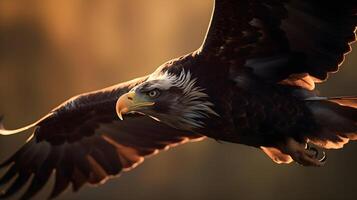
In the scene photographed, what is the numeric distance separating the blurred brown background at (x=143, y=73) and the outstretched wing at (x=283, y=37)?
3.96 m

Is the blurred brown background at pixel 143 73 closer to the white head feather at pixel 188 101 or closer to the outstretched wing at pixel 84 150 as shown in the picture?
the outstretched wing at pixel 84 150

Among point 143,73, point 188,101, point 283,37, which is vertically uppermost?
point 283,37

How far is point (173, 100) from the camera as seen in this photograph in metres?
3.58

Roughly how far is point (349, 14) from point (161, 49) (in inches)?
180

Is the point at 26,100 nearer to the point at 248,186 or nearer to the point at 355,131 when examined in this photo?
the point at 248,186

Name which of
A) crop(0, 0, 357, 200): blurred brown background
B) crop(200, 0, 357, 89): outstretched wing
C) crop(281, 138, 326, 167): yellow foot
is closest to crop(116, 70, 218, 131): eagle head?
crop(200, 0, 357, 89): outstretched wing

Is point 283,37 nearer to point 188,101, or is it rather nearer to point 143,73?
point 188,101

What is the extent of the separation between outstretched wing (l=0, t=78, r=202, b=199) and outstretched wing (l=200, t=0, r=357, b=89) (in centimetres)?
92

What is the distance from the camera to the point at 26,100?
889 cm

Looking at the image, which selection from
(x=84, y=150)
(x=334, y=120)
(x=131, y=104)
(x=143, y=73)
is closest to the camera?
(x=131, y=104)

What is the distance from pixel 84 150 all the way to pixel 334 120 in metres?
1.48

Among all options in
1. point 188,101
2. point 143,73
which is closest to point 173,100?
point 188,101

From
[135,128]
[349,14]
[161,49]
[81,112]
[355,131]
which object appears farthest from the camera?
[161,49]

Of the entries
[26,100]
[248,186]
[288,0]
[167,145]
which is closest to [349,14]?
[288,0]
